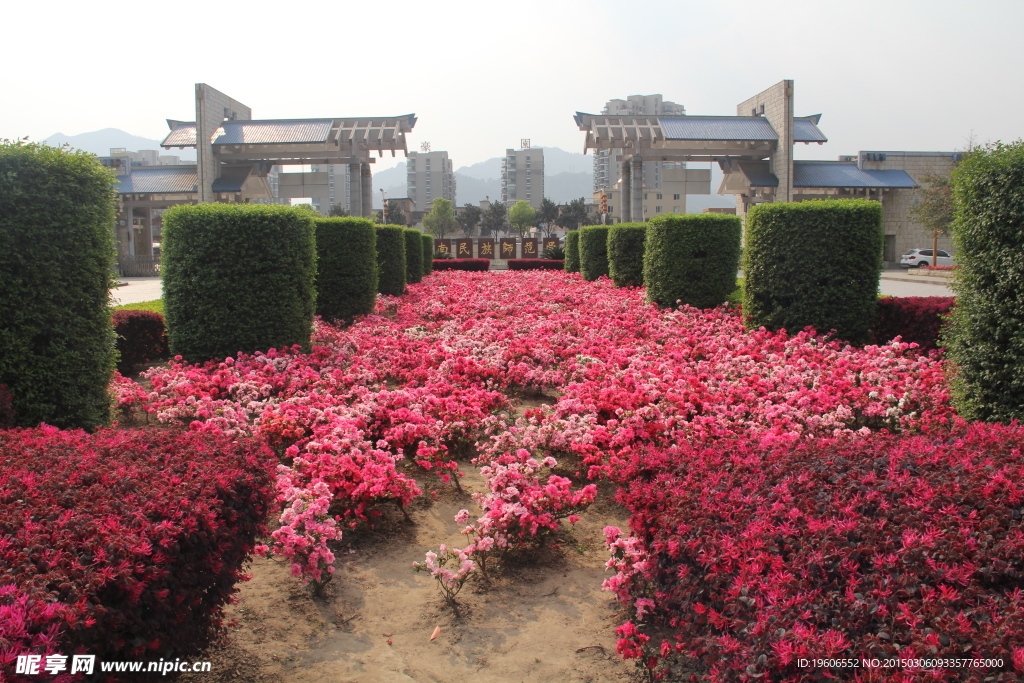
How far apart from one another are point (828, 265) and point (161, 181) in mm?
43344

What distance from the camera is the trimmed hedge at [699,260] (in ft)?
39.0

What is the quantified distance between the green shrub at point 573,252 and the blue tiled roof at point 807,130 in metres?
23.9

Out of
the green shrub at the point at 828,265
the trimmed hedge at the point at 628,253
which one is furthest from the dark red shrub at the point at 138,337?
A: the trimmed hedge at the point at 628,253

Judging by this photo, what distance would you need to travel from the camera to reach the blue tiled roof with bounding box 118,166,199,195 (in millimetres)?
40750

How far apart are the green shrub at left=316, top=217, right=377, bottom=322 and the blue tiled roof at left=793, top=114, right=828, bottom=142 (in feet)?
124

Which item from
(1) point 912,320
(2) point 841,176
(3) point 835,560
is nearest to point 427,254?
(1) point 912,320

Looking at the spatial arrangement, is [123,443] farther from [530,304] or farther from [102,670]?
[530,304]

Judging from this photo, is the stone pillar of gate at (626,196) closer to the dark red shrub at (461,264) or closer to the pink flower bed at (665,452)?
the dark red shrub at (461,264)

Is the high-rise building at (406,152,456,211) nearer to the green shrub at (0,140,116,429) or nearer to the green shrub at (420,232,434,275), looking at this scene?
the green shrub at (420,232,434,275)

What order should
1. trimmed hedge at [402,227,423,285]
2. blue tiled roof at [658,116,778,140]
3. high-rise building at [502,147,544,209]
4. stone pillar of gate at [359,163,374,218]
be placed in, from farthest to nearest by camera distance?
high-rise building at [502,147,544,209]
blue tiled roof at [658,116,778,140]
stone pillar of gate at [359,163,374,218]
trimmed hedge at [402,227,423,285]

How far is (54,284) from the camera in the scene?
15.0 feet

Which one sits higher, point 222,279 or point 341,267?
point 341,267

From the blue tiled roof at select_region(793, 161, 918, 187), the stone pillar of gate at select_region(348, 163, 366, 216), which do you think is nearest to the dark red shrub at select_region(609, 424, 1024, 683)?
the stone pillar of gate at select_region(348, 163, 366, 216)

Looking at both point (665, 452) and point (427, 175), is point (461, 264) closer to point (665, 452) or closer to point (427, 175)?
point (665, 452)
